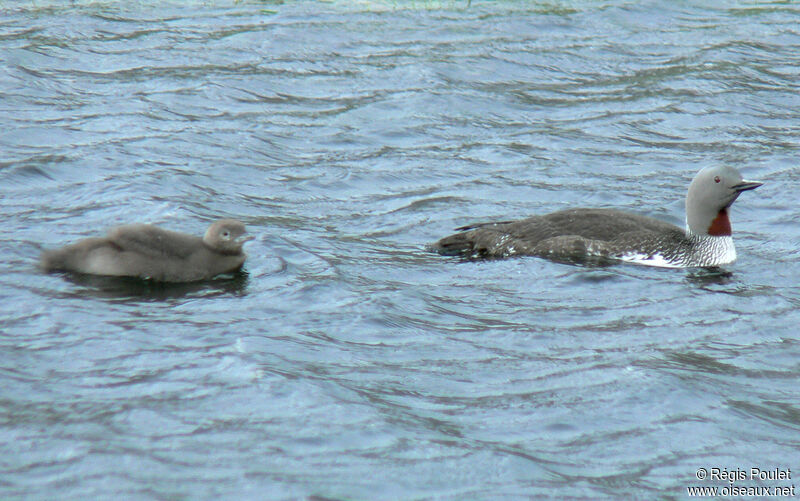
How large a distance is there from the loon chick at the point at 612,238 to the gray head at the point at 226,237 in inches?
63.2

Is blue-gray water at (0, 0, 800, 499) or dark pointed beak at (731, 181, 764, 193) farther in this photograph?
dark pointed beak at (731, 181, 764, 193)

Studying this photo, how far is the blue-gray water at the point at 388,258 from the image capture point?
19.0ft

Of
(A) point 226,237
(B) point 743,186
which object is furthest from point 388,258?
(B) point 743,186

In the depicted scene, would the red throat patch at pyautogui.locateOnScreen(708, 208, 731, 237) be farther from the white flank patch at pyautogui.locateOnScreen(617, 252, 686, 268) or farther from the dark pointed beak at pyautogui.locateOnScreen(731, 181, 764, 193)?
the white flank patch at pyautogui.locateOnScreen(617, 252, 686, 268)

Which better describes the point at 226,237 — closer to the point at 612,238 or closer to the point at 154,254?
the point at 154,254

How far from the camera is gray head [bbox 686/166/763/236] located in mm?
9633

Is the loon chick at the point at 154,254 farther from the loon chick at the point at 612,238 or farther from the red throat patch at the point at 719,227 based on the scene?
the red throat patch at the point at 719,227

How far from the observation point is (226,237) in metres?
8.52

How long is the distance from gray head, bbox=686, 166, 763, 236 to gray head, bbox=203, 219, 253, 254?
11.3 feet

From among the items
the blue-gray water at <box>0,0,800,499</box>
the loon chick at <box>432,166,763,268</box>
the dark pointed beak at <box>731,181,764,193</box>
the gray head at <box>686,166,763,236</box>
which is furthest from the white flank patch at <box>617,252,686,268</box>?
the dark pointed beak at <box>731,181,764,193</box>

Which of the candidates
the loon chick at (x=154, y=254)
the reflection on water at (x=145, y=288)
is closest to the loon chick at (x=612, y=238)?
the loon chick at (x=154, y=254)

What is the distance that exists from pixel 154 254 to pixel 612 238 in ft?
10.8

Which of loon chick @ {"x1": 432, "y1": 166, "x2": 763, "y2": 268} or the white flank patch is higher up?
loon chick @ {"x1": 432, "y1": 166, "x2": 763, "y2": 268}

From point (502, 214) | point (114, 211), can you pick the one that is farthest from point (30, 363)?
point (502, 214)
